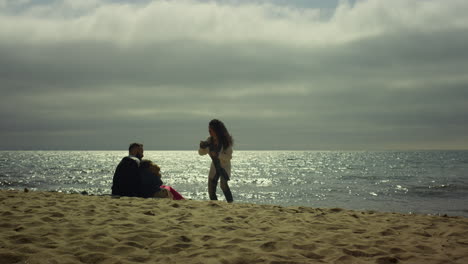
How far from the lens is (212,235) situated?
5.33 meters

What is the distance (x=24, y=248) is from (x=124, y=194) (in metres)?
5.67

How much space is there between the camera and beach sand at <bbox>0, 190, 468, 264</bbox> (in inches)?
170

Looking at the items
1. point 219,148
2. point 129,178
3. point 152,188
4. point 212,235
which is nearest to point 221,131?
point 219,148

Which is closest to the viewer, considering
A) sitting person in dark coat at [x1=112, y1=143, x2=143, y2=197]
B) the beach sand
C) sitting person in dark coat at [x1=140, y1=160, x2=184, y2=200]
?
the beach sand

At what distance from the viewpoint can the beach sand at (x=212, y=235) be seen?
4.32 m

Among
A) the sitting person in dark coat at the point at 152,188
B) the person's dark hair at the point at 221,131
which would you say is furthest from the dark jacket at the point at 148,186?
the person's dark hair at the point at 221,131

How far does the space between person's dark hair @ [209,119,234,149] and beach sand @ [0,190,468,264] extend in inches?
97.2

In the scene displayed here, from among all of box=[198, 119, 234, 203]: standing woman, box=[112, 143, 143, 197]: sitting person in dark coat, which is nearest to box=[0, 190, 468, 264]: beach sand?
box=[112, 143, 143, 197]: sitting person in dark coat

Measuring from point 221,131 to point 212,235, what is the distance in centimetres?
463

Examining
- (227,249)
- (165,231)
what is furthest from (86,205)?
(227,249)

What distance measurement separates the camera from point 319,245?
4871mm

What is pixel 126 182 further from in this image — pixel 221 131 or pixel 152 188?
pixel 221 131

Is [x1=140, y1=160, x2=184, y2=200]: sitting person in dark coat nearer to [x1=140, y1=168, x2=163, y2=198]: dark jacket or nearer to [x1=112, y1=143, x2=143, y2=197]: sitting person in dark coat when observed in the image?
[x1=140, y1=168, x2=163, y2=198]: dark jacket

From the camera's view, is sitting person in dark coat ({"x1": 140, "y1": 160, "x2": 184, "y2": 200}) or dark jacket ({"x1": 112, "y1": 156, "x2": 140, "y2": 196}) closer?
dark jacket ({"x1": 112, "y1": 156, "x2": 140, "y2": 196})
